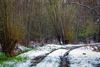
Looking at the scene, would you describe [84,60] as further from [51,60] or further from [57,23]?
[57,23]

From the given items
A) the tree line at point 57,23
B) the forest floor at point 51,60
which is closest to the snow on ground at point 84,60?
the forest floor at point 51,60

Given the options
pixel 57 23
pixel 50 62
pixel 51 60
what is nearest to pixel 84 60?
pixel 51 60

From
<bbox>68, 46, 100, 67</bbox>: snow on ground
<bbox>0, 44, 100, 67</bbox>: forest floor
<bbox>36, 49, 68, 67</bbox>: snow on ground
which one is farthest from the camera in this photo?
<bbox>68, 46, 100, 67</bbox>: snow on ground

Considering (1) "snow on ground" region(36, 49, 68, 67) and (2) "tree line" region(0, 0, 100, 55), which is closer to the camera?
(1) "snow on ground" region(36, 49, 68, 67)

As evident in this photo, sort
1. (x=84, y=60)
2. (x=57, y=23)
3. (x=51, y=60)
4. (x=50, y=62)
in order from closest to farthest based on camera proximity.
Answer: (x=50, y=62) < (x=51, y=60) < (x=84, y=60) < (x=57, y=23)

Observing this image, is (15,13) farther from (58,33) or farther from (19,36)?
(58,33)

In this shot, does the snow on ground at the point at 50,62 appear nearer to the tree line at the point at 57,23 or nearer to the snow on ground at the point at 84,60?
the snow on ground at the point at 84,60

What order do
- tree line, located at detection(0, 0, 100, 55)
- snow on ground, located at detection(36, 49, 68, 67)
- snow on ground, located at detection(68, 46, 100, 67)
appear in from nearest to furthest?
1. snow on ground, located at detection(36, 49, 68, 67)
2. snow on ground, located at detection(68, 46, 100, 67)
3. tree line, located at detection(0, 0, 100, 55)

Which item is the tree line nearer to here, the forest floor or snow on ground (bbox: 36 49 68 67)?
the forest floor

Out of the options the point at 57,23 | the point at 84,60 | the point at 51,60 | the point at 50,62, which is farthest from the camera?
the point at 57,23

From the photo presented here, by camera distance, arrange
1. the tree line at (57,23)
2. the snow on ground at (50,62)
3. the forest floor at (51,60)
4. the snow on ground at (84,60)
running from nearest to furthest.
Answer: the snow on ground at (50,62), the forest floor at (51,60), the snow on ground at (84,60), the tree line at (57,23)

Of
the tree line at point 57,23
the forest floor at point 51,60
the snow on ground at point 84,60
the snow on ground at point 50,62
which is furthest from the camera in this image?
the tree line at point 57,23

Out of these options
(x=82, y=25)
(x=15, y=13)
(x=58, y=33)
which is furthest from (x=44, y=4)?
(x=15, y=13)

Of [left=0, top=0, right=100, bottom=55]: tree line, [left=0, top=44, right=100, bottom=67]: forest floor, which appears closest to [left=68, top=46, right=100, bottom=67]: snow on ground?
[left=0, top=44, right=100, bottom=67]: forest floor
